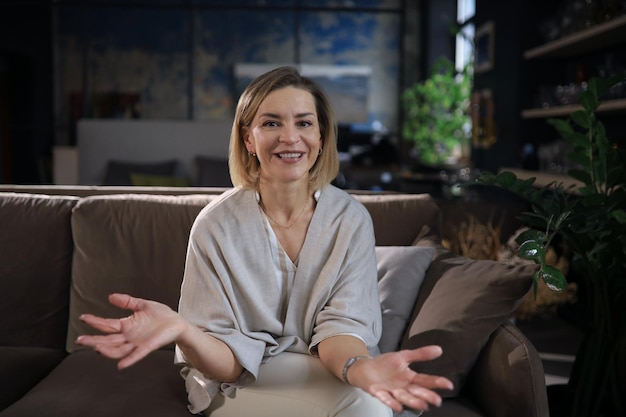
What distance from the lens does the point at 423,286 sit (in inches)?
79.7

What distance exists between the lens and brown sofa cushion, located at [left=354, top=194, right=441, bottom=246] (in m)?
2.32

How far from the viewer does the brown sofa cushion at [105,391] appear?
1.72 metres

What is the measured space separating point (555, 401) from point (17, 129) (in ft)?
26.3

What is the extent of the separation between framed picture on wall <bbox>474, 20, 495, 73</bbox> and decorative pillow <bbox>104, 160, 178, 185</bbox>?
2620 mm

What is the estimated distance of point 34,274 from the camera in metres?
2.25

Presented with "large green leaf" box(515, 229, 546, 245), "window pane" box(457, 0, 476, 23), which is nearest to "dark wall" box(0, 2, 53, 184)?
"window pane" box(457, 0, 476, 23)

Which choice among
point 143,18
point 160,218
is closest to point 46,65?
point 143,18

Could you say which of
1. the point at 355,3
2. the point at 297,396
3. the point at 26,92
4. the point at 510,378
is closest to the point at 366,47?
the point at 355,3

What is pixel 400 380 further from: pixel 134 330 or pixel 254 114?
pixel 254 114

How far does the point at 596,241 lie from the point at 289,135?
1.01 meters

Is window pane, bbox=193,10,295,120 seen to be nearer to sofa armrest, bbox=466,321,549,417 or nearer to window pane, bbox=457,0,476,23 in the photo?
window pane, bbox=457,0,476,23

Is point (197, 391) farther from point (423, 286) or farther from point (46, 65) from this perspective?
point (46, 65)

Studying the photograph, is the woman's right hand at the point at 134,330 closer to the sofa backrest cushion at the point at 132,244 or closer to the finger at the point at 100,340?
the finger at the point at 100,340

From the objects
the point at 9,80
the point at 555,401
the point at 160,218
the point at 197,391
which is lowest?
the point at 555,401
